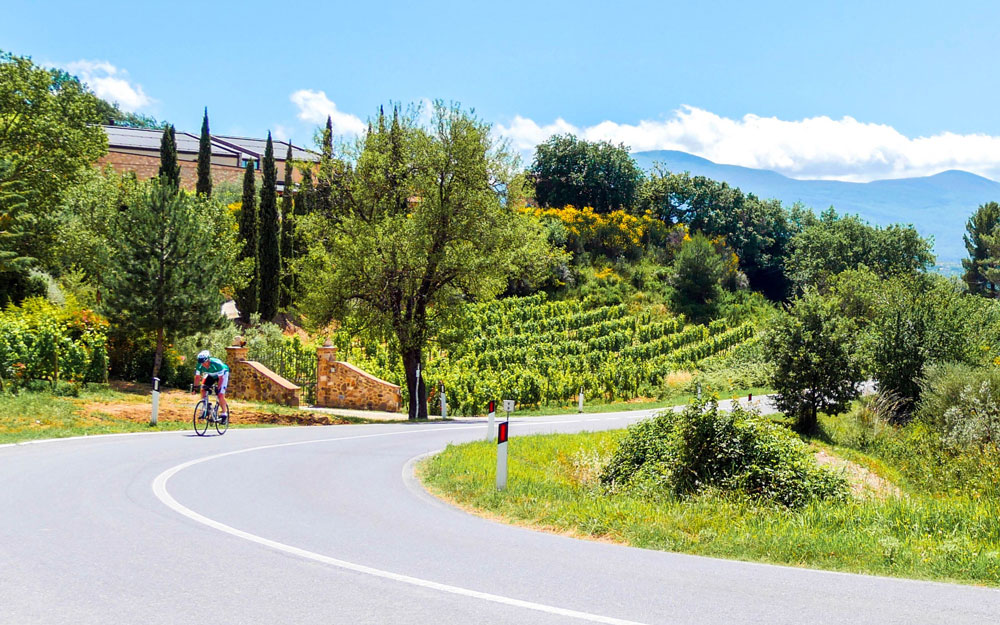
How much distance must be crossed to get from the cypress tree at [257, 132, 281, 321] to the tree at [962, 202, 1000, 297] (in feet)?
288

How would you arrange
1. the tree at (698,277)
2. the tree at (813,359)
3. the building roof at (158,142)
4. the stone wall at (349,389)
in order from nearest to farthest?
the tree at (813,359)
the stone wall at (349,389)
the tree at (698,277)
the building roof at (158,142)

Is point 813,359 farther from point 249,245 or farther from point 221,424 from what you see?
point 249,245

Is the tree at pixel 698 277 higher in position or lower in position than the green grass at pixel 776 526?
higher

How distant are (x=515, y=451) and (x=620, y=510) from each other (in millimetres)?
7257

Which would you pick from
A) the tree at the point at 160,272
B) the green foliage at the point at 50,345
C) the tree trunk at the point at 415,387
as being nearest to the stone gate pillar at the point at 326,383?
the tree trunk at the point at 415,387

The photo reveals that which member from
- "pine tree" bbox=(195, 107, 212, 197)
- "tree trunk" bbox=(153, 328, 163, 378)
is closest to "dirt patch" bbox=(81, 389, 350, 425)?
"tree trunk" bbox=(153, 328, 163, 378)

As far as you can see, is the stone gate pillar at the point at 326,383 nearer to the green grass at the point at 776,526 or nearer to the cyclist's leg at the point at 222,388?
the cyclist's leg at the point at 222,388

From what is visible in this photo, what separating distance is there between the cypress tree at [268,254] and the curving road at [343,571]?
4005 cm

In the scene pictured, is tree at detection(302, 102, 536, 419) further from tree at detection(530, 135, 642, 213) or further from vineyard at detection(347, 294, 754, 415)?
tree at detection(530, 135, 642, 213)

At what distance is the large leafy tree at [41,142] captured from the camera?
109ft

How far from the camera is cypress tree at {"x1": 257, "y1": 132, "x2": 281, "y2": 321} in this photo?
161 feet

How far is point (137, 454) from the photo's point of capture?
12297mm

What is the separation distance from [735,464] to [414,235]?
14980 millimetres

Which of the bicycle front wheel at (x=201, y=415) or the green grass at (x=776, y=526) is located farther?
the bicycle front wheel at (x=201, y=415)
